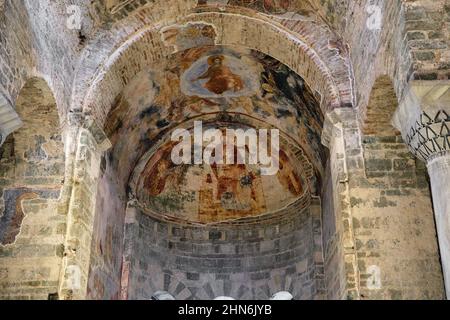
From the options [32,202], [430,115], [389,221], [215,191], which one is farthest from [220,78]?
[430,115]

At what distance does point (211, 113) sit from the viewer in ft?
35.6

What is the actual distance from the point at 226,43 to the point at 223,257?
4.39 metres

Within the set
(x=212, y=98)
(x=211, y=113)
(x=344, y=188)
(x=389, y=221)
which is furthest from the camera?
(x=211, y=113)

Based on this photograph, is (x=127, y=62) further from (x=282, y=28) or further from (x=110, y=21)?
(x=282, y=28)

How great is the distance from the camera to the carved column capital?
5.51m

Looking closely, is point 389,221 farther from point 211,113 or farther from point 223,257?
point 223,257

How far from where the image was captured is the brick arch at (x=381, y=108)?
686 cm

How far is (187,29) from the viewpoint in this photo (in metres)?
8.70

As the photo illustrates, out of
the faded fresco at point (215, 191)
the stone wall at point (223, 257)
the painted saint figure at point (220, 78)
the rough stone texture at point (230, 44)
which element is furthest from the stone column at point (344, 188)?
the faded fresco at point (215, 191)

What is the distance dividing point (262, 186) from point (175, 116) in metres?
2.24

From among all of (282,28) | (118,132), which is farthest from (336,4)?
(118,132)

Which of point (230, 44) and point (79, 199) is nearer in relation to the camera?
point (79, 199)

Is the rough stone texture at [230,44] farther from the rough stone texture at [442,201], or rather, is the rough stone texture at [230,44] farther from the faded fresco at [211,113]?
the faded fresco at [211,113]

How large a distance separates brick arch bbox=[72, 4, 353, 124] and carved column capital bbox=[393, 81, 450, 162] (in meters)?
1.98
